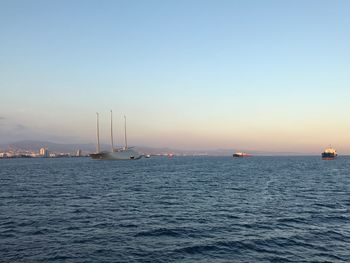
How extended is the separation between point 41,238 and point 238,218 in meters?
20.8

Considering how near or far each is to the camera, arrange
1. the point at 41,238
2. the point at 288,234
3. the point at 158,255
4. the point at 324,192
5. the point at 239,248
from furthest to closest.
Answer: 1. the point at 324,192
2. the point at 288,234
3. the point at 41,238
4. the point at 239,248
5. the point at 158,255

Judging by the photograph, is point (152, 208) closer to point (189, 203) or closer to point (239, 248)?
point (189, 203)

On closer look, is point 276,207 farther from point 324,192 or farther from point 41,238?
point 41,238

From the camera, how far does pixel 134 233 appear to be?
1202 inches

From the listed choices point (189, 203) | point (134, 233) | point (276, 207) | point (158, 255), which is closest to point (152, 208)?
point (189, 203)

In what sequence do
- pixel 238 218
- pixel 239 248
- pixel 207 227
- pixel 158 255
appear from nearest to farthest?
pixel 158 255 → pixel 239 248 → pixel 207 227 → pixel 238 218

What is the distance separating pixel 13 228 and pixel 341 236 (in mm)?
30847

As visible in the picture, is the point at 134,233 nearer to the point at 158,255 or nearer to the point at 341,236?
the point at 158,255

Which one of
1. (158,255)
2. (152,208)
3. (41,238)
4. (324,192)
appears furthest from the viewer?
(324,192)

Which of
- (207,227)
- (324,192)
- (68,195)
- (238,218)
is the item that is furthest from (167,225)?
(324,192)

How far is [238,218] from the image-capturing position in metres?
37.5

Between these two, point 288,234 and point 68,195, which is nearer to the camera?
point 288,234

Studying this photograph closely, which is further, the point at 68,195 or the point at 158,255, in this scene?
the point at 68,195

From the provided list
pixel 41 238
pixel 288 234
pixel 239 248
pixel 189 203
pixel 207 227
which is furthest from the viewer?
pixel 189 203
